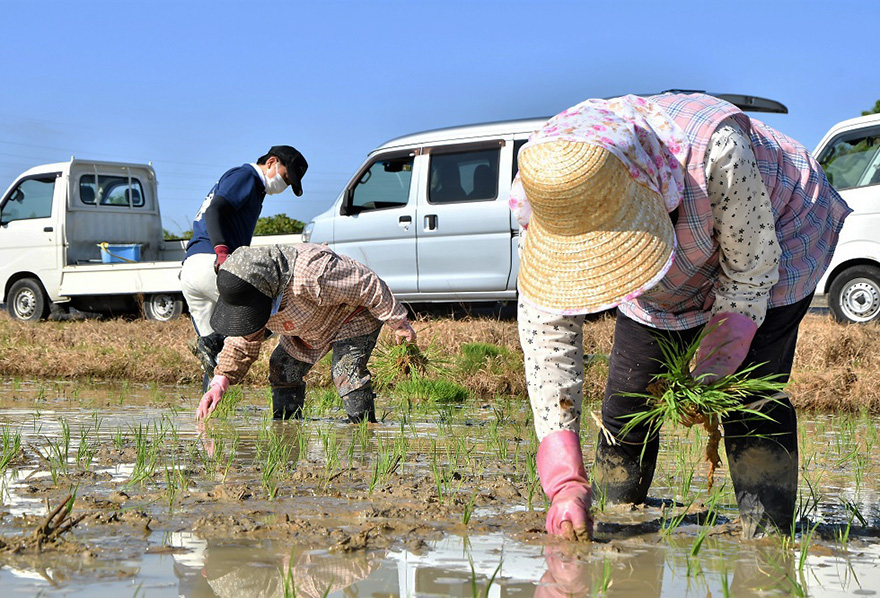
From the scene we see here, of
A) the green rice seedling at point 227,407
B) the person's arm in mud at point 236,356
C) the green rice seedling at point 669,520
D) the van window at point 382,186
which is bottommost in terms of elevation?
the green rice seedling at point 227,407

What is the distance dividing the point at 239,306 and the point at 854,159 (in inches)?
262

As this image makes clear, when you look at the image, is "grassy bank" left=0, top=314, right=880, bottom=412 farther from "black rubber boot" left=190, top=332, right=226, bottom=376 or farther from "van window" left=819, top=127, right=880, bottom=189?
"van window" left=819, top=127, right=880, bottom=189

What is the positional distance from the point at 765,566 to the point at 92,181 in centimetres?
1305

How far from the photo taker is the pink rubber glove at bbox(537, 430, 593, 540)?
247 cm

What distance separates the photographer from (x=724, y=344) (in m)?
2.44

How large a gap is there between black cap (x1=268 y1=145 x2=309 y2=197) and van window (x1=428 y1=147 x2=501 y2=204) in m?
3.50

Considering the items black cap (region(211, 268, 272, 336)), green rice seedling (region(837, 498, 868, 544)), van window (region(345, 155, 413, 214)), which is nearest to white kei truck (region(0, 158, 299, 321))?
van window (region(345, 155, 413, 214))

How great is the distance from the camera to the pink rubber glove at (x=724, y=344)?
2.42 metres

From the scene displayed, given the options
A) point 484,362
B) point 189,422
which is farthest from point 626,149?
point 484,362

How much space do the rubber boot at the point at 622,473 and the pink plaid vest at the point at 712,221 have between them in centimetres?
50

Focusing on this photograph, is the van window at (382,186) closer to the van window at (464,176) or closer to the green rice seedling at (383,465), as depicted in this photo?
the van window at (464,176)

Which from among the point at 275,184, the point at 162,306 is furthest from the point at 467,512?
the point at 162,306

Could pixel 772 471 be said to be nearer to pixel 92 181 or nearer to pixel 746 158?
pixel 746 158

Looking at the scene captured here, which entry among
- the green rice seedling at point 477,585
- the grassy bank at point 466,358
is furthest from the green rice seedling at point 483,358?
the green rice seedling at point 477,585
